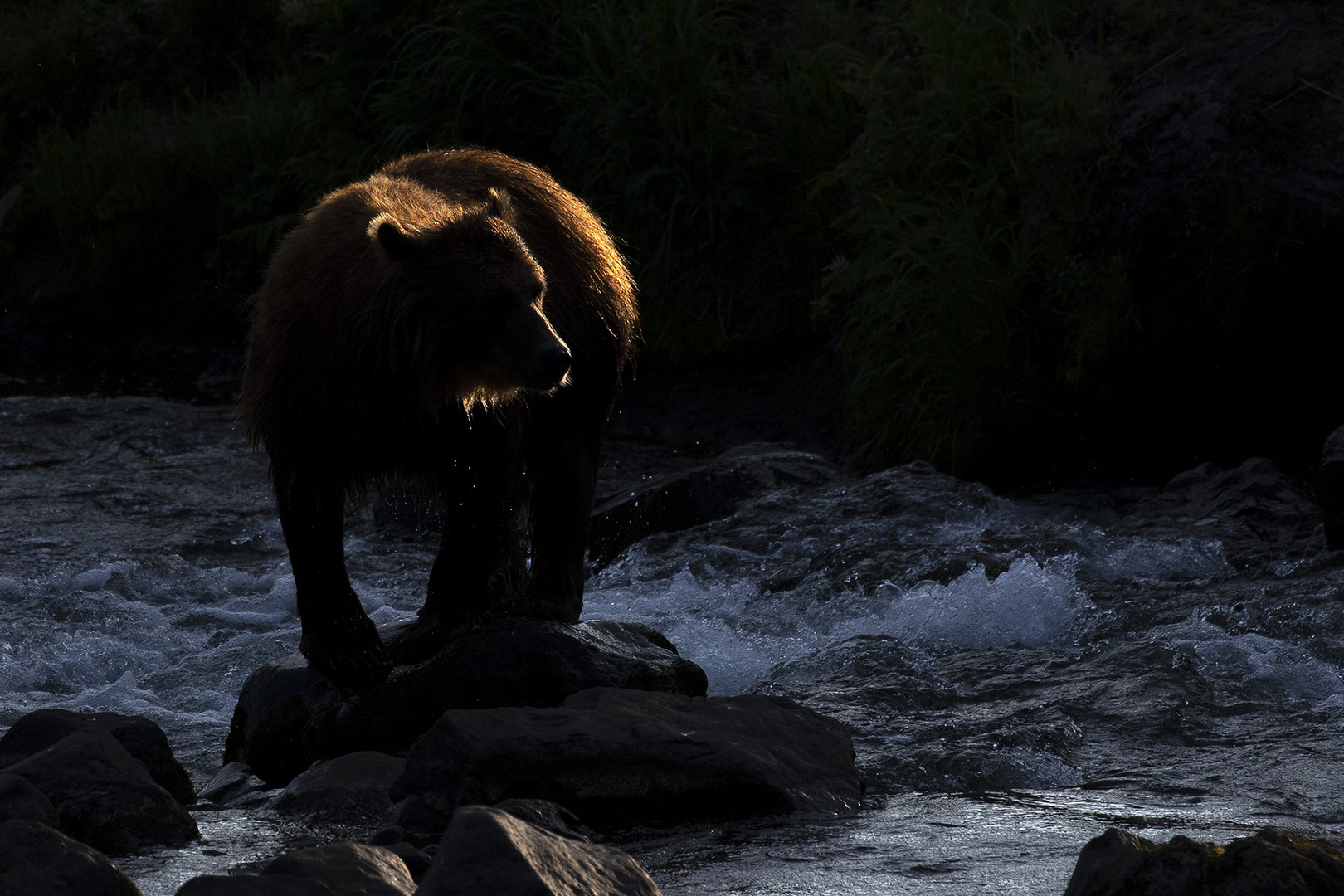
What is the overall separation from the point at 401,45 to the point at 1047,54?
4638mm

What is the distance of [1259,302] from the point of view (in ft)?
25.1

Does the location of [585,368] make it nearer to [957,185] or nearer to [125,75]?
[957,185]

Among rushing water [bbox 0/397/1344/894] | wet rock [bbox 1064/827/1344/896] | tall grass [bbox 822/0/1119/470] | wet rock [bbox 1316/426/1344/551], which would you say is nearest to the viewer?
wet rock [bbox 1064/827/1344/896]

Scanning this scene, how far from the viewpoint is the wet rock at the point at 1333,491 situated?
6.09 m

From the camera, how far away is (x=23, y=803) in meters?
3.52

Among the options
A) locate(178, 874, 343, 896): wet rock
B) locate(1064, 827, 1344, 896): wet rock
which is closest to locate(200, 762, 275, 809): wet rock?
locate(178, 874, 343, 896): wet rock

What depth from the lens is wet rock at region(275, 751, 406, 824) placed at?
Answer: 3936 millimetres

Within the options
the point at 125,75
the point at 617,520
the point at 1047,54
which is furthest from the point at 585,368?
the point at 125,75

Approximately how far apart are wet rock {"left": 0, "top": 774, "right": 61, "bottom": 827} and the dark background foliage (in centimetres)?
557

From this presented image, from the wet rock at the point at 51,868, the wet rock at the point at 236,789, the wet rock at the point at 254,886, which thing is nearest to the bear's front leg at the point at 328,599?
the wet rock at the point at 236,789

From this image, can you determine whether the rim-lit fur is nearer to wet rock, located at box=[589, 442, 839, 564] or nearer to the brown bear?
the brown bear

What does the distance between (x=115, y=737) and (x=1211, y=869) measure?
2.76 meters

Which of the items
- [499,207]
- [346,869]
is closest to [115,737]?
[346,869]

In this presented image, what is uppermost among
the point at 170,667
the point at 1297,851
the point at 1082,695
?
the point at 1297,851
